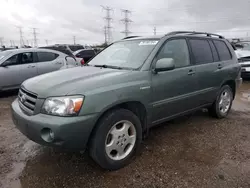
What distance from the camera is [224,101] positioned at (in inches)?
181

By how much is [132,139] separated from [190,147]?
3.32ft

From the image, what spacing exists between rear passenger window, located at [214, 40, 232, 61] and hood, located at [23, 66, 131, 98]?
8.04 ft

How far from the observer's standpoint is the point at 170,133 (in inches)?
151

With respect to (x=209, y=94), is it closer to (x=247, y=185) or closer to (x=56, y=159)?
(x=247, y=185)

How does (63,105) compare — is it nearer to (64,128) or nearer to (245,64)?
(64,128)

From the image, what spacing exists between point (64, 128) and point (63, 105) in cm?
25

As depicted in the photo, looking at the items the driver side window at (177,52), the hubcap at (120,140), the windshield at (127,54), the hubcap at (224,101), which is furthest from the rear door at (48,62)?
the hubcap at (224,101)

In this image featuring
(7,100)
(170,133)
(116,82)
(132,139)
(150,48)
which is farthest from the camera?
(7,100)

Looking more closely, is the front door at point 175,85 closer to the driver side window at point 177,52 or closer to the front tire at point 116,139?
the driver side window at point 177,52

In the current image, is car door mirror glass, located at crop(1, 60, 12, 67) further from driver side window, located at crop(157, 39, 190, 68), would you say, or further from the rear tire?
the rear tire

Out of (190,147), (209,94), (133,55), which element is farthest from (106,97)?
(209,94)

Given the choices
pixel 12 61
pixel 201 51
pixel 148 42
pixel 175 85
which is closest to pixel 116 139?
pixel 175 85

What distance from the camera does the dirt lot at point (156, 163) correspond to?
2.51 metres

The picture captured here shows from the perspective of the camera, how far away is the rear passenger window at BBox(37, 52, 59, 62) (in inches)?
283
